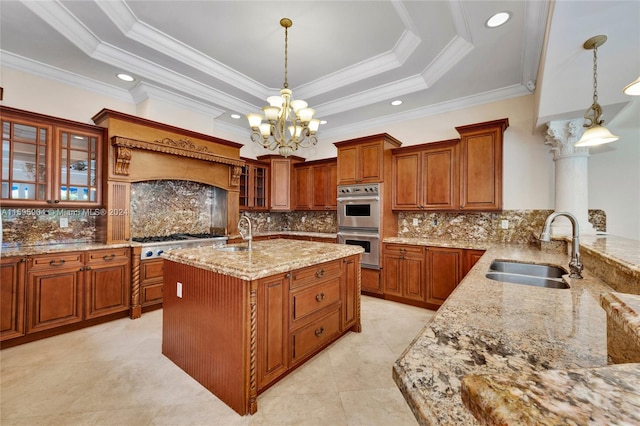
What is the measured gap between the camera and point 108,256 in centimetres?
309

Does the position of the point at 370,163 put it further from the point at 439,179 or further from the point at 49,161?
the point at 49,161

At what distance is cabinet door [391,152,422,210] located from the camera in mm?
4086

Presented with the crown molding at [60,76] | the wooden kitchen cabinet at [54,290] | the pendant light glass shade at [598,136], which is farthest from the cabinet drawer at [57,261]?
the pendant light glass shade at [598,136]

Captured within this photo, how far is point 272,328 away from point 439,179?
10.5ft

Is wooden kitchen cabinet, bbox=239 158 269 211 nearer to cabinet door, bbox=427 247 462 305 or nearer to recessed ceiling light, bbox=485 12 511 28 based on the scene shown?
cabinet door, bbox=427 247 462 305

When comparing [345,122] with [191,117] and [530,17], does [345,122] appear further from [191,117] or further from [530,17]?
[530,17]

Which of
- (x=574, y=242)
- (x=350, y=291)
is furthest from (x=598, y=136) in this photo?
(x=350, y=291)

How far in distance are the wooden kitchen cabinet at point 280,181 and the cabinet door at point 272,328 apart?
364cm

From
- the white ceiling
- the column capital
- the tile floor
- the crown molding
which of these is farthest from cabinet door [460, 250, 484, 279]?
the crown molding

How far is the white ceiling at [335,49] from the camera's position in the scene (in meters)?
2.29

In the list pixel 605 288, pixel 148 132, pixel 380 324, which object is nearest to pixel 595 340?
pixel 605 288

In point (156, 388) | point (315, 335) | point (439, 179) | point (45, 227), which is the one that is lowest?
point (156, 388)

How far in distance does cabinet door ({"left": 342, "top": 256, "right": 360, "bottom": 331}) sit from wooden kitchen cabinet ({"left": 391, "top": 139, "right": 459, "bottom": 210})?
1806 millimetres

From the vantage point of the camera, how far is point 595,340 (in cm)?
84
